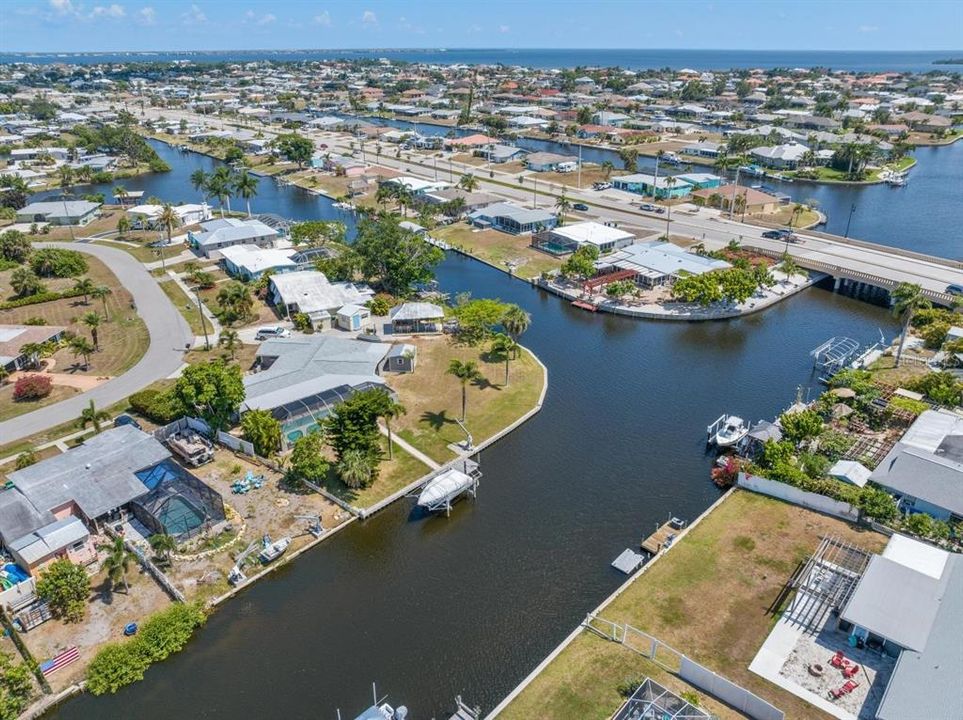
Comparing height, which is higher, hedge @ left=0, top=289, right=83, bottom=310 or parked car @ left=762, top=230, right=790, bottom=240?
parked car @ left=762, top=230, right=790, bottom=240

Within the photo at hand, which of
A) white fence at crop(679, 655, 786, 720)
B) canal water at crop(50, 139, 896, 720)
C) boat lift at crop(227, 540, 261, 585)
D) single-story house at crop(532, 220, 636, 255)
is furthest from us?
single-story house at crop(532, 220, 636, 255)

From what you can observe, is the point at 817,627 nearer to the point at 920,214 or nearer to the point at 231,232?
the point at 231,232

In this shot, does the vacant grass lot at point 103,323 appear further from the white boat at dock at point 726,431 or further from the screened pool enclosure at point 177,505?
the white boat at dock at point 726,431

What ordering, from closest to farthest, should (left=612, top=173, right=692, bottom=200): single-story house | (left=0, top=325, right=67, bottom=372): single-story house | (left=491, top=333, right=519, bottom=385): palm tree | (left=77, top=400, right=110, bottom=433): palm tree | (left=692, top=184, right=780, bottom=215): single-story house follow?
(left=77, top=400, right=110, bottom=433): palm tree < (left=0, top=325, right=67, bottom=372): single-story house < (left=491, top=333, right=519, bottom=385): palm tree < (left=692, top=184, right=780, bottom=215): single-story house < (left=612, top=173, right=692, bottom=200): single-story house

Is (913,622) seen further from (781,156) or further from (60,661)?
(781,156)

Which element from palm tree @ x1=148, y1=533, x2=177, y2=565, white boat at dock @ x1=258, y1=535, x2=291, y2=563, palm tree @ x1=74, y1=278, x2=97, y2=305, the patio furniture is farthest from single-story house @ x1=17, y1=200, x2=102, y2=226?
the patio furniture

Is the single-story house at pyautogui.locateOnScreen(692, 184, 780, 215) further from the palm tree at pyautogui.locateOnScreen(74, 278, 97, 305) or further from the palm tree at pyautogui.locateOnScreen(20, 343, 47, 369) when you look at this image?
the palm tree at pyautogui.locateOnScreen(20, 343, 47, 369)

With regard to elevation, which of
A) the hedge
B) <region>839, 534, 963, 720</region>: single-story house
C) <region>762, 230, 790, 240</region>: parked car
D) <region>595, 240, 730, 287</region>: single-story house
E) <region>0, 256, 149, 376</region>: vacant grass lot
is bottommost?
<region>0, 256, 149, 376</region>: vacant grass lot
